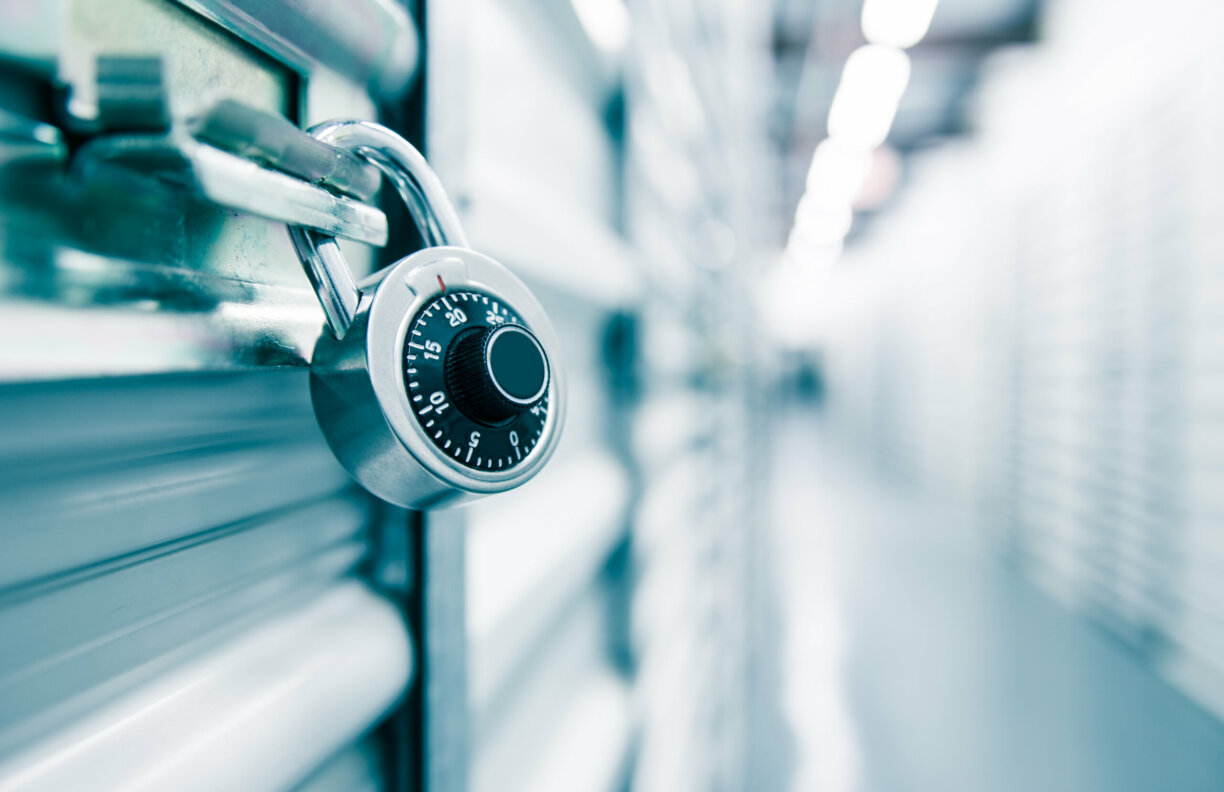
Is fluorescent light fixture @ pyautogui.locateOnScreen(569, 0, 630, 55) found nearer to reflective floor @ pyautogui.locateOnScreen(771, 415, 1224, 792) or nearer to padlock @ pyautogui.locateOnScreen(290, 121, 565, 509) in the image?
padlock @ pyautogui.locateOnScreen(290, 121, 565, 509)

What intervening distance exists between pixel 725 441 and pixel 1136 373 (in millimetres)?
3106

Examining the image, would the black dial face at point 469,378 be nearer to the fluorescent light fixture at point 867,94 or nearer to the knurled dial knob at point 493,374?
the knurled dial knob at point 493,374

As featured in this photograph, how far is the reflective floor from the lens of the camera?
2.84 m

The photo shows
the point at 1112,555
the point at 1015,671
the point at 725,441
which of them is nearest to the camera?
the point at 725,441

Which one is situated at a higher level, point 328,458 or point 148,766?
point 328,458

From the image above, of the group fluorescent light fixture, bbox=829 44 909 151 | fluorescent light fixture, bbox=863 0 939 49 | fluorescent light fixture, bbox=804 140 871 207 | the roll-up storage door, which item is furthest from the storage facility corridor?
fluorescent light fixture, bbox=804 140 871 207

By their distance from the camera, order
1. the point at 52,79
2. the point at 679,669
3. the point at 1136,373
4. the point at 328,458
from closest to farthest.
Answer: the point at 52,79, the point at 328,458, the point at 679,669, the point at 1136,373

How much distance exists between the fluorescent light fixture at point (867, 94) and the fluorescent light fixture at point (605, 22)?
15.0 feet

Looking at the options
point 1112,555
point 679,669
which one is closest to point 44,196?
point 679,669

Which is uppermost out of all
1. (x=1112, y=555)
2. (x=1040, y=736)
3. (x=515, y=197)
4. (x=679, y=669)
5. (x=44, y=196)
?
(x=515, y=197)

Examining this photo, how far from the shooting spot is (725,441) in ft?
8.02

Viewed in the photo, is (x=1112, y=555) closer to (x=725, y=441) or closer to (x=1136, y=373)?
(x=1136, y=373)

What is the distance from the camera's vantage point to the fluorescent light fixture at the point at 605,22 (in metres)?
0.86

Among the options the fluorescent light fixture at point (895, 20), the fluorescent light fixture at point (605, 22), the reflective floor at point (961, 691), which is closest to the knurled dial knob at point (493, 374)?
the fluorescent light fixture at point (605, 22)
